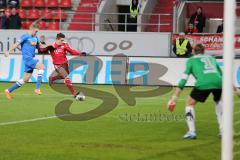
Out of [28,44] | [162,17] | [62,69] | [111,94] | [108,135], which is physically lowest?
[111,94]

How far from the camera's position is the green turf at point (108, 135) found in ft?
36.6

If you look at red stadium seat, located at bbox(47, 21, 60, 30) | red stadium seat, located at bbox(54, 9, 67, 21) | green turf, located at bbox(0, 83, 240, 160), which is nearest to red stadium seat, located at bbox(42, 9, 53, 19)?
red stadium seat, located at bbox(54, 9, 67, 21)

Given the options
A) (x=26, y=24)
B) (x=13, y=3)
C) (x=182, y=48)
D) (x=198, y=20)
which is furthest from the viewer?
(x=26, y=24)

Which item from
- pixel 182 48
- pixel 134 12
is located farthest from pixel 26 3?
pixel 182 48

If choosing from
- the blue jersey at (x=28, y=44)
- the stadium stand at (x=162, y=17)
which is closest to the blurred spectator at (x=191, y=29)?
the stadium stand at (x=162, y=17)

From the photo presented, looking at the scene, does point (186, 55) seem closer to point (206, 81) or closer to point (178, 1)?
point (178, 1)

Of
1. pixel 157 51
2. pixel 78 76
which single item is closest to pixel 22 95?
pixel 78 76

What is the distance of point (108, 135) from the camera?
1330cm

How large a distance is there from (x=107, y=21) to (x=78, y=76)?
7.62 meters

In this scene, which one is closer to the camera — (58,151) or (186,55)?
(58,151)

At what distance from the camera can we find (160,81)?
26.0m

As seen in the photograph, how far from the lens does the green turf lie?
439 inches

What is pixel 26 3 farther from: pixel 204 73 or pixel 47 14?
pixel 204 73

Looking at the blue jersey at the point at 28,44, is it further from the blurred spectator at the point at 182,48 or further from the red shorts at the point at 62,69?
the blurred spectator at the point at 182,48
